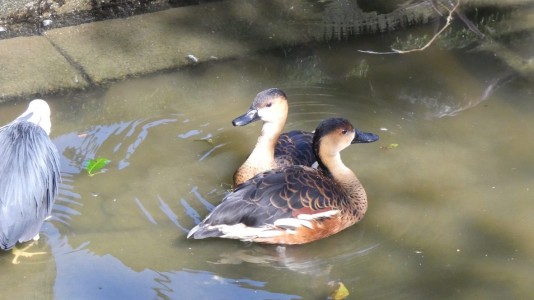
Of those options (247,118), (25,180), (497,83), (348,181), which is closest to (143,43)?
(247,118)

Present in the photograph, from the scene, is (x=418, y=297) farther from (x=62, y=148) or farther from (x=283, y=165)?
(x=62, y=148)

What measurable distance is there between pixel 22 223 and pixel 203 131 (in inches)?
59.9

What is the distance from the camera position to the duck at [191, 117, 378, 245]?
4.34 meters

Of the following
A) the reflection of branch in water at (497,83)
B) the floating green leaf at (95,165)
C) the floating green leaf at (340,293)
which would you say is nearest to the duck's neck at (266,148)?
the floating green leaf at (95,165)

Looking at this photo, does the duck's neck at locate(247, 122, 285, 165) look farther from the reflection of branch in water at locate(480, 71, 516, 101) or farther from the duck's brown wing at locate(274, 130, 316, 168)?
the reflection of branch in water at locate(480, 71, 516, 101)

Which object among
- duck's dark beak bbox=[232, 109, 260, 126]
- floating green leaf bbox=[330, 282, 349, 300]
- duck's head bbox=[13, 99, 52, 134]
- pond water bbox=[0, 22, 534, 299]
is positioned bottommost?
floating green leaf bbox=[330, 282, 349, 300]

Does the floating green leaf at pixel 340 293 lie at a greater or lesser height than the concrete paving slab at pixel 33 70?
lesser

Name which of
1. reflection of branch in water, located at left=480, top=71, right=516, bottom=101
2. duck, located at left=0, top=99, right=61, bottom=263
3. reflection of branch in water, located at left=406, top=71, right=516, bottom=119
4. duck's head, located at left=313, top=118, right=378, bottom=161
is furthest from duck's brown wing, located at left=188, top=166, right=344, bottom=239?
reflection of branch in water, located at left=480, top=71, right=516, bottom=101

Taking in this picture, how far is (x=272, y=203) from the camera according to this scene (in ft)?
14.4

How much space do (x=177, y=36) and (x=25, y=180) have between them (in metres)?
2.26

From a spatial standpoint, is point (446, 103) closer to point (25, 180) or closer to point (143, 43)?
point (143, 43)

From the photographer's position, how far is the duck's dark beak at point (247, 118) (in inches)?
190

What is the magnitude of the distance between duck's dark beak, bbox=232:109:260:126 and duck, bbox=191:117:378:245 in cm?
40

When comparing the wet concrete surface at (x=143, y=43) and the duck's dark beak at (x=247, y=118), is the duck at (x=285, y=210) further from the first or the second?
the wet concrete surface at (x=143, y=43)
